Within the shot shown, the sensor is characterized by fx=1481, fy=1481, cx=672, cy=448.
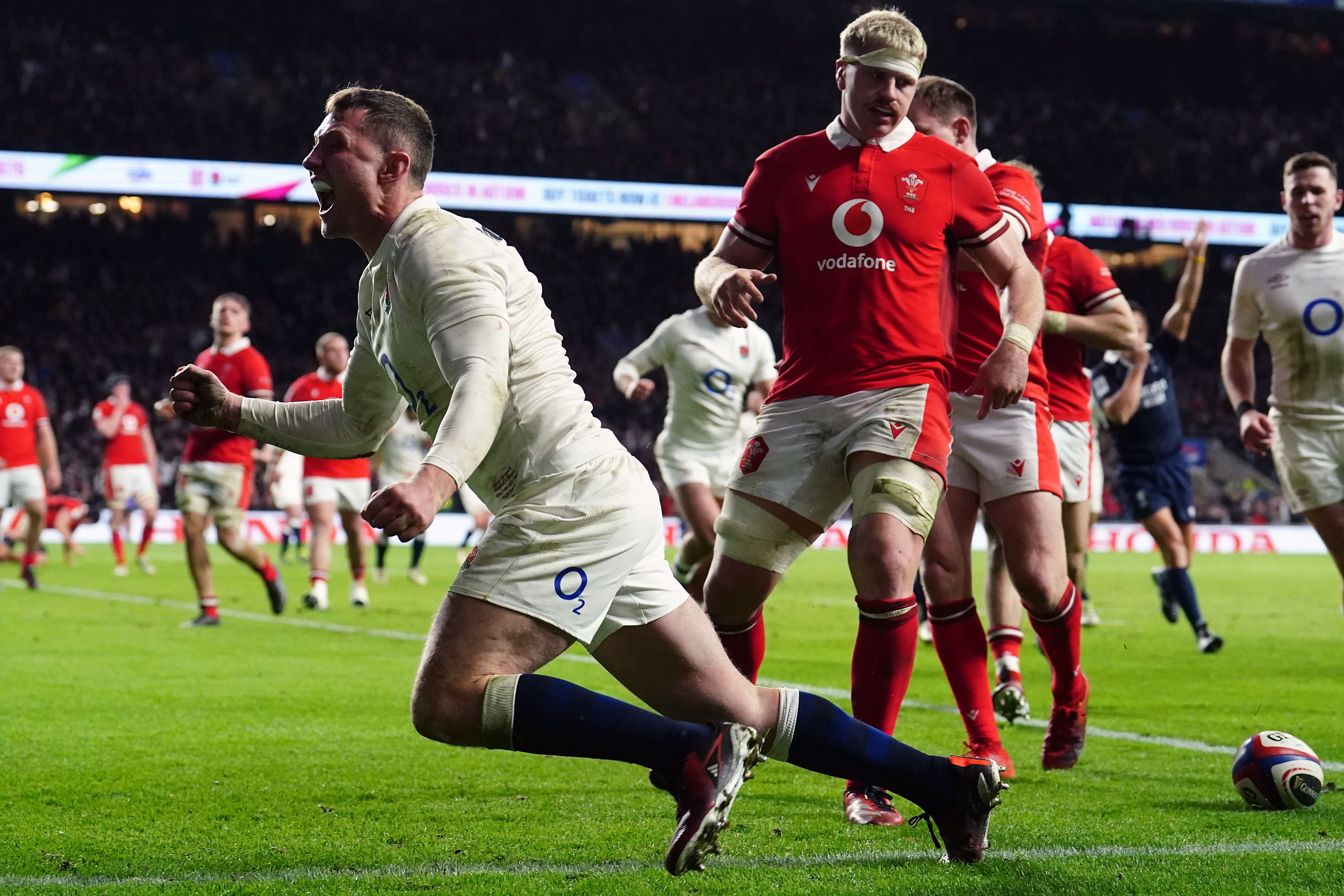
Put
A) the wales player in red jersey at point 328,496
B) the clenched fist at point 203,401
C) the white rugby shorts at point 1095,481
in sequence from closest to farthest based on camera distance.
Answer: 1. the clenched fist at point 203,401
2. the white rugby shorts at point 1095,481
3. the wales player in red jersey at point 328,496

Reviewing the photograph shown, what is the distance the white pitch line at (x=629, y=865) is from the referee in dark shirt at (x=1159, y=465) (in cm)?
560

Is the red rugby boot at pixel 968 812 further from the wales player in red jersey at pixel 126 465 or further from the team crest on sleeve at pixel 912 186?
the wales player in red jersey at pixel 126 465

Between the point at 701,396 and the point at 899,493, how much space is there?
18.8 feet

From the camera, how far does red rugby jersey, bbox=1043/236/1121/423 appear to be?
5652 mm

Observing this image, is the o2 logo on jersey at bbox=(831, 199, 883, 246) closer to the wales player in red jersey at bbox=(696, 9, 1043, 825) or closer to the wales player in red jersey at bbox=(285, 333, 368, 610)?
the wales player in red jersey at bbox=(696, 9, 1043, 825)

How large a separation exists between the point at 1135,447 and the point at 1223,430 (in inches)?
949

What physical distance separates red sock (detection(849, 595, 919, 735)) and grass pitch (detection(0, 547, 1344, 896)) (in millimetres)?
319

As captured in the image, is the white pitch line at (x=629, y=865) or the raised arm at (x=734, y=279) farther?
the raised arm at (x=734, y=279)

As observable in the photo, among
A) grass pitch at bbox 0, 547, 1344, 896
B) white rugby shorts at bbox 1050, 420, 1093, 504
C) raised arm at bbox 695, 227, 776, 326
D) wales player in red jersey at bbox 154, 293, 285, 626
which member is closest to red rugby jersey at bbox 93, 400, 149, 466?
wales player in red jersey at bbox 154, 293, 285, 626

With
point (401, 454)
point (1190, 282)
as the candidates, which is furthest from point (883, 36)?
point (401, 454)

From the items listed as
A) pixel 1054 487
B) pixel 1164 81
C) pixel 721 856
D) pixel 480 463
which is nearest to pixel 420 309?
pixel 480 463

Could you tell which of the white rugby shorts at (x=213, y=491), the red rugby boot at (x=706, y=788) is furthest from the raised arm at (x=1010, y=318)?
the white rugby shorts at (x=213, y=491)

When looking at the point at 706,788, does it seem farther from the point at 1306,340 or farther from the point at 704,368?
the point at 704,368

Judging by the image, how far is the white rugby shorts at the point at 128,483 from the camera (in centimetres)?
1717
